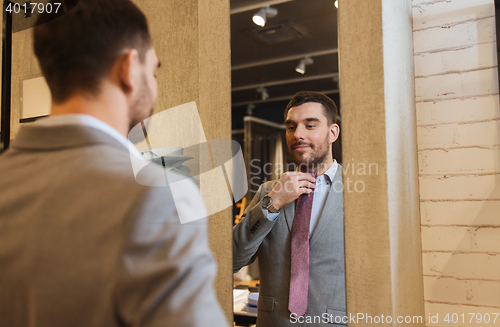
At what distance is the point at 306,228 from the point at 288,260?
12 centimetres

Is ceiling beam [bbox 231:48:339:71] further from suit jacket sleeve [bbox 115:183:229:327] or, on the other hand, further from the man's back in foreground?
suit jacket sleeve [bbox 115:183:229:327]

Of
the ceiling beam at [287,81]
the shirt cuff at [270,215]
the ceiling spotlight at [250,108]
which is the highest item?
the ceiling beam at [287,81]

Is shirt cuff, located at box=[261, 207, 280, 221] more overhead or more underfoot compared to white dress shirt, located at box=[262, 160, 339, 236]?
more underfoot

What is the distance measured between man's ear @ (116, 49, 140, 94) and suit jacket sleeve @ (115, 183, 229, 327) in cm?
27

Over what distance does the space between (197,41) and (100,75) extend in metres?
0.79

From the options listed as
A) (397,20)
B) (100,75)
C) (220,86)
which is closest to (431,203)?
(397,20)

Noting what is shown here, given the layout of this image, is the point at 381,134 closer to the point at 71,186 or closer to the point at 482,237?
the point at 482,237

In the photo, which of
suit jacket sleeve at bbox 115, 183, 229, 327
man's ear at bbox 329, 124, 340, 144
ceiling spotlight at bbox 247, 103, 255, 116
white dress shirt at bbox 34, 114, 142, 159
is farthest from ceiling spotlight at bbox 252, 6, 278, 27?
suit jacket sleeve at bbox 115, 183, 229, 327

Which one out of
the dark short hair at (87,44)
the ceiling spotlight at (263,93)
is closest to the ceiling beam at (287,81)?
the ceiling spotlight at (263,93)

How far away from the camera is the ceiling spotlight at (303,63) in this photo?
1188 mm

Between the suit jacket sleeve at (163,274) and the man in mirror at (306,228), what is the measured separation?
68 centimetres

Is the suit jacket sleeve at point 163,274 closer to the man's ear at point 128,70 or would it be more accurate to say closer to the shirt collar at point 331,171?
the man's ear at point 128,70

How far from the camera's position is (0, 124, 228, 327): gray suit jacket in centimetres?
50

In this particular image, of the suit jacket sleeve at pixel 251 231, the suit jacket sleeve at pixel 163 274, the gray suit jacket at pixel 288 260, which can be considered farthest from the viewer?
the suit jacket sleeve at pixel 251 231
